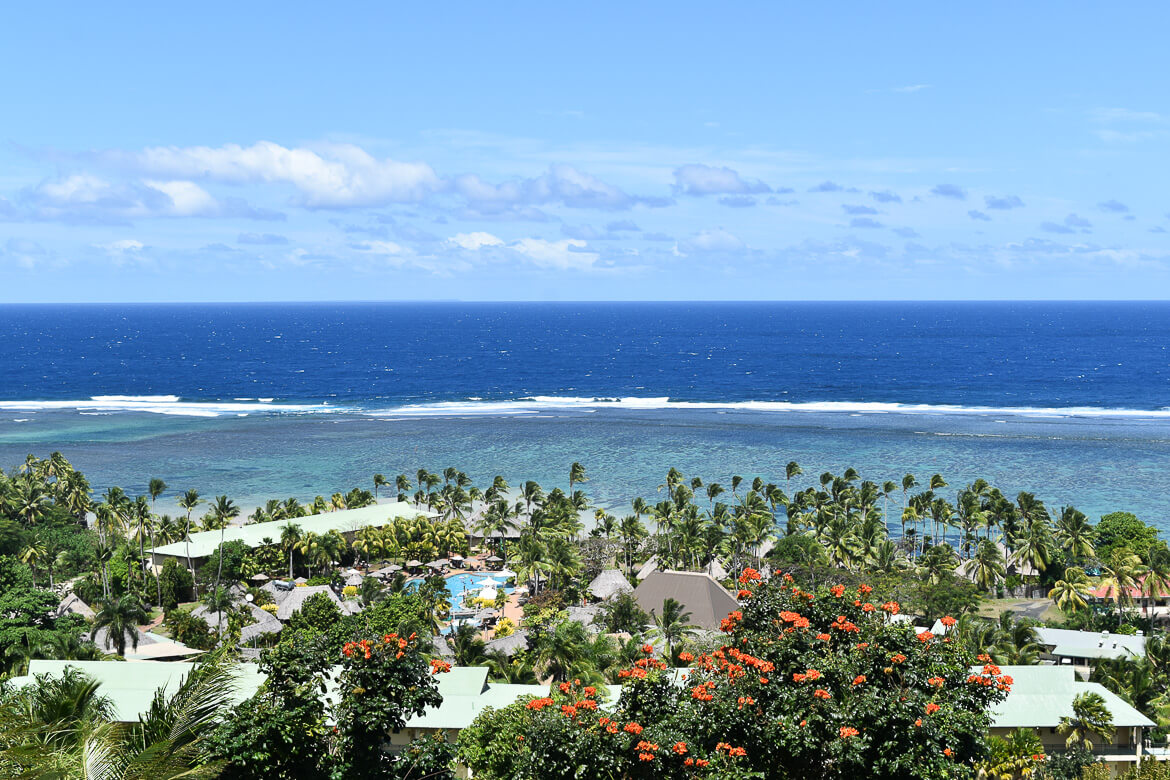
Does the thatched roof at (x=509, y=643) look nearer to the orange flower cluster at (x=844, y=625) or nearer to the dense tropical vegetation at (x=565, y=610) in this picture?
the dense tropical vegetation at (x=565, y=610)

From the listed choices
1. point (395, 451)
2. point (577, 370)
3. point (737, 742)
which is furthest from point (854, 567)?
point (577, 370)

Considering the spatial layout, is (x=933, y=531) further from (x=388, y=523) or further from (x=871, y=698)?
(x=871, y=698)

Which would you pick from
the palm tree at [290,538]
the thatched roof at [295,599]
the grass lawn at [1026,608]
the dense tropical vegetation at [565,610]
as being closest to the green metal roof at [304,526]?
the dense tropical vegetation at [565,610]

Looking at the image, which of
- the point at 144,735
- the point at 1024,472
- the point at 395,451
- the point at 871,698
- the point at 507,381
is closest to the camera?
the point at 144,735

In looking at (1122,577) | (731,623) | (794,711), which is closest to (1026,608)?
(1122,577)

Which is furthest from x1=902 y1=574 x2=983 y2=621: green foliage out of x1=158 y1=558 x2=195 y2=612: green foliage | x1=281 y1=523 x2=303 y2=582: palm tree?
x1=158 y1=558 x2=195 y2=612: green foliage

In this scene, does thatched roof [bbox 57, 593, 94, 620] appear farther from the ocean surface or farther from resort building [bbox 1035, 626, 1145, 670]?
resort building [bbox 1035, 626, 1145, 670]
